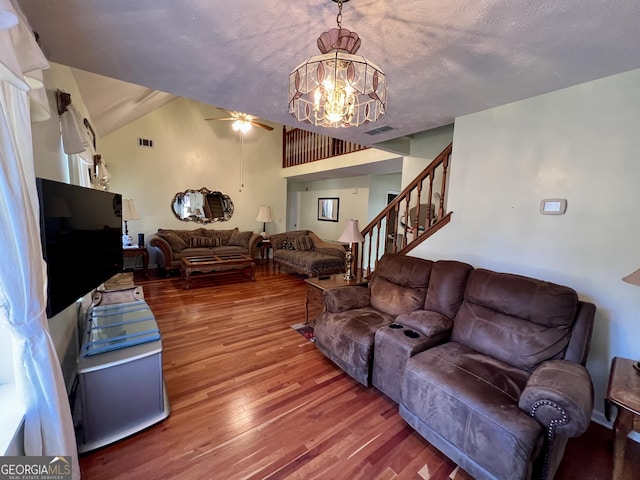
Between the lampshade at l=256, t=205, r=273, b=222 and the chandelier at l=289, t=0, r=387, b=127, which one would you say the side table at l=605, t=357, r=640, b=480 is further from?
the lampshade at l=256, t=205, r=273, b=222

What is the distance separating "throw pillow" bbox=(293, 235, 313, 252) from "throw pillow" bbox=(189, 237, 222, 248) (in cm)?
185

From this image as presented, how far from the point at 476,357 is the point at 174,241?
554 centimetres

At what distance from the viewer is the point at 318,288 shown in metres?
2.89

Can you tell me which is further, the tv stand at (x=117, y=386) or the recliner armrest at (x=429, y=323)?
the recliner armrest at (x=429, y=323)

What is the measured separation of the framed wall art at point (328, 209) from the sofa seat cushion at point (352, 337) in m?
4.88

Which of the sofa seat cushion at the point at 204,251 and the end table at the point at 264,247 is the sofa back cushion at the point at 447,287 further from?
the end table at the point at 264,247

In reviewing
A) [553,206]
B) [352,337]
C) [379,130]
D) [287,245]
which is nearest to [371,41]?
[379,130]

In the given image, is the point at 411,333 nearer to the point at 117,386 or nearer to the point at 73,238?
the point at 117,386

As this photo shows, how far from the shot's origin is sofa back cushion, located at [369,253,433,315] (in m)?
2.40

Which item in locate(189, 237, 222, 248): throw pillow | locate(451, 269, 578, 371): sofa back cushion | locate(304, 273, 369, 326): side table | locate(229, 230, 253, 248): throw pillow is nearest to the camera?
locate(451, 269, 578, 371): sofa back cushion

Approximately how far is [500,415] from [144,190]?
6771 millimetres

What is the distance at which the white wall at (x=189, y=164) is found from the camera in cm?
543

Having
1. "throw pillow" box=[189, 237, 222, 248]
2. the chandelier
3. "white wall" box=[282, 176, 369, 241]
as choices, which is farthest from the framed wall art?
the chandelier

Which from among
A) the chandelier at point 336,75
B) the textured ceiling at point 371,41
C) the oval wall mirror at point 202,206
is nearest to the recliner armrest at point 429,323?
the chandelier at point 336,75
